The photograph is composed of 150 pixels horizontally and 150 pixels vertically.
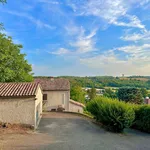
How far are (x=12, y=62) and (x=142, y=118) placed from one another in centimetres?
1932

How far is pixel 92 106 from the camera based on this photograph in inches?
915

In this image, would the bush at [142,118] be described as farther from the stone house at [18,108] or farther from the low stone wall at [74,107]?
the low stone wall at [74,107]

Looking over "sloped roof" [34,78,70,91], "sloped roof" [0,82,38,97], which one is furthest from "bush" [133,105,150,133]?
"sloped roof" [34,78,70,91]

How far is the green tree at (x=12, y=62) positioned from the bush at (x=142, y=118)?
55.2 feet

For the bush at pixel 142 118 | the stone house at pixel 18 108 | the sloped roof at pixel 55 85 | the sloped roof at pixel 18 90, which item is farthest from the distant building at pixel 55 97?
the stone house at pixel 18 108

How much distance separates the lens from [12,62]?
27812 millimetres

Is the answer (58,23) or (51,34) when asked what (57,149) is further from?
(51,34)

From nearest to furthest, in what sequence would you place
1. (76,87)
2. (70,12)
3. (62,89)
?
(70,12) → (62,89) → (76,87)

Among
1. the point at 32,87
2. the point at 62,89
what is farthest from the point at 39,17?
the point at 62,89

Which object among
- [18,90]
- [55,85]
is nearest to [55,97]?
[55,85]

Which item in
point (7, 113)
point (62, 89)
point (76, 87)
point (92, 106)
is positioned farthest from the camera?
point (76, 87)

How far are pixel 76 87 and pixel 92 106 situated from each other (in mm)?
40395

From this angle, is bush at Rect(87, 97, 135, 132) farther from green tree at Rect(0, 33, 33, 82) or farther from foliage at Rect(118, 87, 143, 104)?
foliage at Rect(118, 87, 143, 104)

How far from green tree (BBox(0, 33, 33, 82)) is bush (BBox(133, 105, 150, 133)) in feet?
55.2
